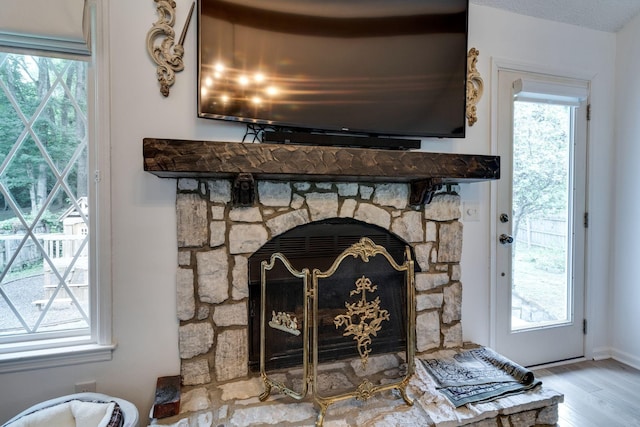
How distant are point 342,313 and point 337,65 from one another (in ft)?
4.21

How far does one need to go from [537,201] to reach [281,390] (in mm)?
2179

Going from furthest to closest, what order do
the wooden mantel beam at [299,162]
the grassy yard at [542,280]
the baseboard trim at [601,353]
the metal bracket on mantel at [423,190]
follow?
the baseboard trim at [601,353]
the grassy yard at [542,280]
the metal bracket on mantel at [423,190]
the wooden mantel beam at [299,162]

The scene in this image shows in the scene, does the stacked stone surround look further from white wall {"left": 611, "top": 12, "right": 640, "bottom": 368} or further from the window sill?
white wall {"left": 611, "top": 12, "right": 640, "bottom": 368}

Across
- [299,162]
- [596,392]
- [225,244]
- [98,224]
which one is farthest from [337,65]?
[596,392]

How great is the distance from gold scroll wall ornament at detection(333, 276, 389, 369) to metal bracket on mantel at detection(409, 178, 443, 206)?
678 millimetres

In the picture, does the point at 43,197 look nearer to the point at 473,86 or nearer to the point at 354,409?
the point at 354,409

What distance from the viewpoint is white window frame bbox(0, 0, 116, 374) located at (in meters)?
1.50

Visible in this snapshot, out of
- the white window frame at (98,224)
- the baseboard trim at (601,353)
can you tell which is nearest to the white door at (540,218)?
the baseboard trim at (601,353)

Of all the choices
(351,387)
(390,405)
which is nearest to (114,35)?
(351,387)

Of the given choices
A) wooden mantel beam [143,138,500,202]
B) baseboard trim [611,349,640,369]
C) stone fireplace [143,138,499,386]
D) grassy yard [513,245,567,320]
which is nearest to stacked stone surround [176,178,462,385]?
stone fireplace [143,138,499,386]

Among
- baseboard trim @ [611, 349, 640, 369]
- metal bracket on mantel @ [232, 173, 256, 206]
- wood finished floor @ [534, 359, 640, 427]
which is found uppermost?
metal bracket on mantel @ [232, 173, 256, 206]

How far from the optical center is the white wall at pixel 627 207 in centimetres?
236

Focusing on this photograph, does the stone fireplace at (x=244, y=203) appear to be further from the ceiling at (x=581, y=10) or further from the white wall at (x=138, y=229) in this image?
the ceiling at (x=581, y=10)

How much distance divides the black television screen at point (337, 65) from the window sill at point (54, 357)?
1.25 metres
